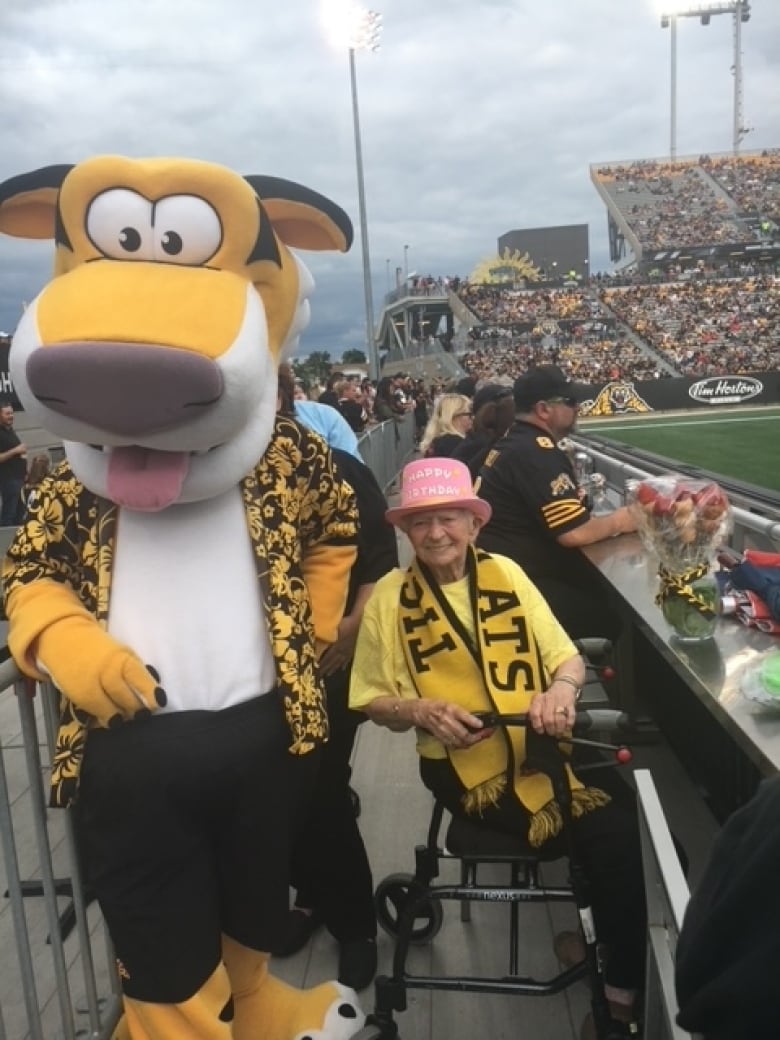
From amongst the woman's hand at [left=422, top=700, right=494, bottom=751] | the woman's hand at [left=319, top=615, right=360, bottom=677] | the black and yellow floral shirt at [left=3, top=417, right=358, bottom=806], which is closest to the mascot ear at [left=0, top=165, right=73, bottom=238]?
the black and yellow floral shirt at [left=3, top=417, right=358, bottom=806]

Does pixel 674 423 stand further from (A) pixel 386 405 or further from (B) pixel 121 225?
(B) pixel 121 225

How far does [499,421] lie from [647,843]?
153 inches

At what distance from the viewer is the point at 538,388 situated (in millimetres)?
3625

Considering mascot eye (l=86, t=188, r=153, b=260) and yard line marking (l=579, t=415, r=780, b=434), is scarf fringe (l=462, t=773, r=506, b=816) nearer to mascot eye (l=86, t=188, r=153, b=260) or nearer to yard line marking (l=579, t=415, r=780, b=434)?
mascot eye (l=86, t=188, r=153, b=260)

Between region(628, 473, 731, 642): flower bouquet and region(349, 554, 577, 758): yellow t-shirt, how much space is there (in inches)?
11.8

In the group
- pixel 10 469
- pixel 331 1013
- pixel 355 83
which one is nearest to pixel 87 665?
pixel 331 1013

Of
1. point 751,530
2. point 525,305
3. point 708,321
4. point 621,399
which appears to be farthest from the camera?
point 525,305

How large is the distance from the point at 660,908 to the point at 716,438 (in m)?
19.6

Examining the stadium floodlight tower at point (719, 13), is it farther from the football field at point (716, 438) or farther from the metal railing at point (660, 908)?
the metal railing at point (660, 908)

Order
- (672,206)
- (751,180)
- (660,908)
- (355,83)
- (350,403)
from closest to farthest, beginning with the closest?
(660,908) → (350,403) → (355,83) → (672,206) → (751,180)

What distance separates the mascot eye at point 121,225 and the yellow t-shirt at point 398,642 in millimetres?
1090

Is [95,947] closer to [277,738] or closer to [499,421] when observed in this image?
[277,738]

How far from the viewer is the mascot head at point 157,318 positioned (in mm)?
1561

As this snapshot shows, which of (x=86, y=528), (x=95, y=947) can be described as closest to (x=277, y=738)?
(x=86, y=528)
